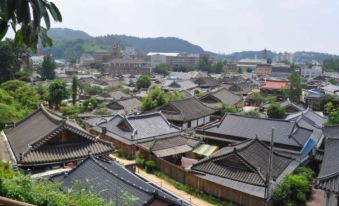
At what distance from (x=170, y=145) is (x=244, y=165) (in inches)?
368

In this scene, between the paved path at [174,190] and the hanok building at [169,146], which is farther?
the hanok building at [169,146]

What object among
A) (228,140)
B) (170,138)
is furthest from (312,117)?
(170,138)

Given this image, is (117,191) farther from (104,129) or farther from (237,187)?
(104,129)

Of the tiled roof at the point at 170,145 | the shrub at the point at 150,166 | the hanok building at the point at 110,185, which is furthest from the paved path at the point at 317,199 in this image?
the shrub at the point at 150,166

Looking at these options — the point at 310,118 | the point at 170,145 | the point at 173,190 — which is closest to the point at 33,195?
the point at 173,190

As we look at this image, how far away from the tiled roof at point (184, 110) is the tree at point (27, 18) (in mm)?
36728

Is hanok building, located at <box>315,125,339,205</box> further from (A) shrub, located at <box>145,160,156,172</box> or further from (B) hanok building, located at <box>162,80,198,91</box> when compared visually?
(B) hanok building, located at <box>162,80,198,91</box>

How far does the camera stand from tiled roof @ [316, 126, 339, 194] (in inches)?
524

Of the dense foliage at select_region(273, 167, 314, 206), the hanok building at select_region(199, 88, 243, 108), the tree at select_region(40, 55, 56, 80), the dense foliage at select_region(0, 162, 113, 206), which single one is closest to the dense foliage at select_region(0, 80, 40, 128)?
the dense foliage at select_region(0, 162, 113, 206)

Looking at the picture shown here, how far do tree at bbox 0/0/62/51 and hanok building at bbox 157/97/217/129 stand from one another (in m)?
36.7

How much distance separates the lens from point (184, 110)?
138 ft

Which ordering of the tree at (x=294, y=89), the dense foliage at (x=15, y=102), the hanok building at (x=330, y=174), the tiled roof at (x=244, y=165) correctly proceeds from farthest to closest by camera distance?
the tree at (x=294, y=89) < the dense foliage at (x=15, y=102) < the tiled roof at (x=244, y=165) < the hanok building at (x=330, y=174)

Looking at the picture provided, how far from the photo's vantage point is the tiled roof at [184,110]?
41.0m

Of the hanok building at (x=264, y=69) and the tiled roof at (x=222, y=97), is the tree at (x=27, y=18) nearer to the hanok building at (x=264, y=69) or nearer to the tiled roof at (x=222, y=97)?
the tiled roof at (x=222, y=97)
